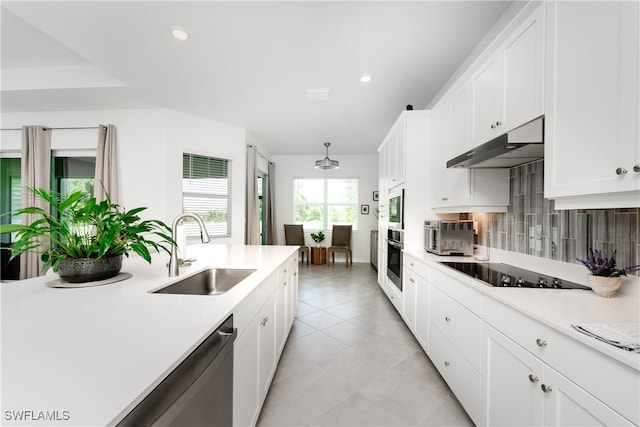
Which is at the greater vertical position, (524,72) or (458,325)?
(524,72)

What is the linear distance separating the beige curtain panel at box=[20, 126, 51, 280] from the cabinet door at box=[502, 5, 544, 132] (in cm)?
536

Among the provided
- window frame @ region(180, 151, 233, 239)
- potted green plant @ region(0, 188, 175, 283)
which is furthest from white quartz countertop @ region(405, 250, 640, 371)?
window frame @ region(180, 151, 233, 239)

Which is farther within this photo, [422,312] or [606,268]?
[422,312]

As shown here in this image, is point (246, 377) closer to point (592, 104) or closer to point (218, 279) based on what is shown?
point (218, 279)

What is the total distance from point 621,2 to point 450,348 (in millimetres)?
1824

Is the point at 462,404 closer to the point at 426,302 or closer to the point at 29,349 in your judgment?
the point at 426,302

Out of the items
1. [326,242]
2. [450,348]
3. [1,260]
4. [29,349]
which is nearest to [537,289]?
[450,348]

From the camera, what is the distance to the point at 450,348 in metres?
1.65

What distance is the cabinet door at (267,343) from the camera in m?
1.40

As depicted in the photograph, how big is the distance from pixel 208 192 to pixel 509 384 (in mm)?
4270

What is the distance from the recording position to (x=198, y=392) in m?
0.68

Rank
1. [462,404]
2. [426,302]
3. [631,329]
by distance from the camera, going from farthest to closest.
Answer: [426,302], [462,404], [631,329]

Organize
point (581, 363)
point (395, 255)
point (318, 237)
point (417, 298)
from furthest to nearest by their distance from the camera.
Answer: point (318, 237), point (395, 255), point (417, 298), point (581, 363)

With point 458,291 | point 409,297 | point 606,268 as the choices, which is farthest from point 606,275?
point 409,297
